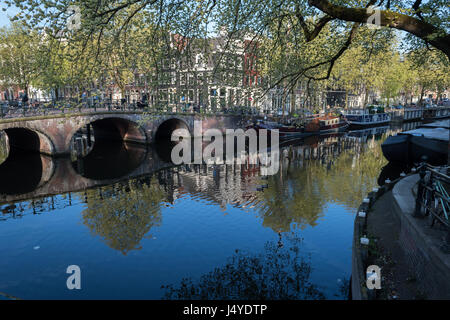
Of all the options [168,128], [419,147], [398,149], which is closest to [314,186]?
[398,149]

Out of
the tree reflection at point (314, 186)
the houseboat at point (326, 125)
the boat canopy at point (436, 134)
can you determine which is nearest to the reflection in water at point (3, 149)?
the tree reflection at point (314, 186)

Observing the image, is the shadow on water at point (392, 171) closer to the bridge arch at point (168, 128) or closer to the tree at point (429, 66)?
the tree at point (429, 66)

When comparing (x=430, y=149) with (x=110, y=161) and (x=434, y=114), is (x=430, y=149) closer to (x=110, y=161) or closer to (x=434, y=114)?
(x=110, y=161)

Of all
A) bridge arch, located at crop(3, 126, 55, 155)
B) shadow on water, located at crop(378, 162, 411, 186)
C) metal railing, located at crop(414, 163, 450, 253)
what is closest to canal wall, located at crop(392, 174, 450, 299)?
metal railing, located at crop(414, 163, 450, 253)

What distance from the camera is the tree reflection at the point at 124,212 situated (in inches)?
586

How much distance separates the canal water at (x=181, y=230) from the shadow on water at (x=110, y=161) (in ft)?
1.11

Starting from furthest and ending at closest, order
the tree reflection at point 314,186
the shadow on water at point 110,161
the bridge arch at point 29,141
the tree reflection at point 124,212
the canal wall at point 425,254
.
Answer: the bridge arch at point 29,141 → the shadow on water at point 110,161 → the tree reflection at point 314,186 → the tree reflection at point 124,212 → the canal wall at point 425,254

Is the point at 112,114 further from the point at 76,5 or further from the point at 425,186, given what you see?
the point at 425,186

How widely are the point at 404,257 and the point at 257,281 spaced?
5.13 meters

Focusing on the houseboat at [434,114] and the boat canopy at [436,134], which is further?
the houseboat at [434,114]

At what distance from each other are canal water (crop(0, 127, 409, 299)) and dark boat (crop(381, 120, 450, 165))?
1.87 meters

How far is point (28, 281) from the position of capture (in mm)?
11453

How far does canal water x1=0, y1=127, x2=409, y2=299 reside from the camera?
11.2 metres
